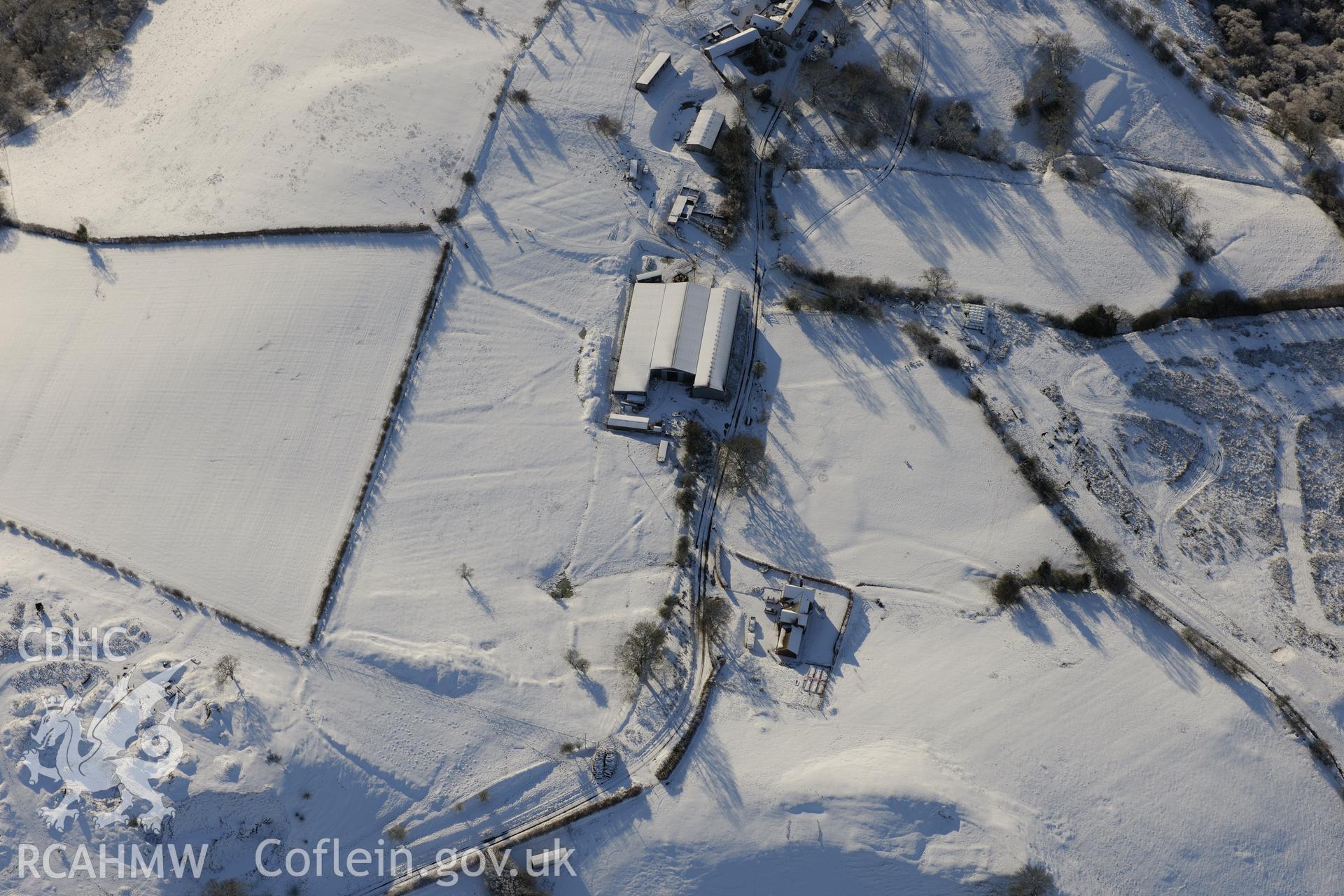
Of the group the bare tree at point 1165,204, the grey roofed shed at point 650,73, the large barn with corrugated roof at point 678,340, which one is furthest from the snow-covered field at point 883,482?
the grey roofed shed at point 650,73

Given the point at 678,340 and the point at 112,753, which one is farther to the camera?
the point at 678,340

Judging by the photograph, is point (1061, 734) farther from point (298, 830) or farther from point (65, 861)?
point (65, 861)

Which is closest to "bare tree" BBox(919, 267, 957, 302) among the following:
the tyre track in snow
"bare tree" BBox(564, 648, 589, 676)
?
the tyre track in snow

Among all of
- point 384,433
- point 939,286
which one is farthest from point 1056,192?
point 384,433

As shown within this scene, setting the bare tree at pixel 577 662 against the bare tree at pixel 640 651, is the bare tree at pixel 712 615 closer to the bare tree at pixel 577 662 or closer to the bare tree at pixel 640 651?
the bare tree at pixel 640 651

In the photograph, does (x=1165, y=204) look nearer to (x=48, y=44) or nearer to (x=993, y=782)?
(x=993, y=782)

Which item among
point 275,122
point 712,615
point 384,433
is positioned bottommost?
point 712,615
